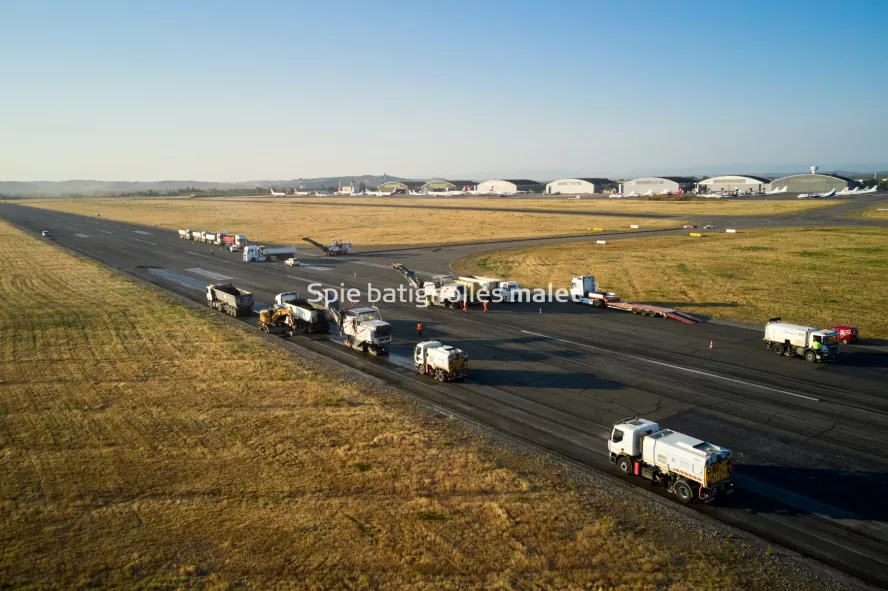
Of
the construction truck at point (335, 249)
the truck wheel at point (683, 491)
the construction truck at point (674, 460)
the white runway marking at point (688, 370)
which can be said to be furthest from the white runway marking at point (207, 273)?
the truck wheel at point (683, 491)

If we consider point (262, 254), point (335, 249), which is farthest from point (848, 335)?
point (262, 254)

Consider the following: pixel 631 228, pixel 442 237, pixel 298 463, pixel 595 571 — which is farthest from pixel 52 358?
pixel 631 228

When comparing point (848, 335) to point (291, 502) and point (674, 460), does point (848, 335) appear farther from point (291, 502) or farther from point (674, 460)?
point (291, 502)

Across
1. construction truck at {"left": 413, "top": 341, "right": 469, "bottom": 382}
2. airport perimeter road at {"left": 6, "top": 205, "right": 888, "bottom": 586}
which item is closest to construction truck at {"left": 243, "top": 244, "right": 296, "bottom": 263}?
airport perimeter road at {"left": 6, "top": 205, "right": 888, "bottom": 586}

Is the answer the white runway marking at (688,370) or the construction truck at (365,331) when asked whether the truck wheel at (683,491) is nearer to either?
the white runway marking at (688,370)

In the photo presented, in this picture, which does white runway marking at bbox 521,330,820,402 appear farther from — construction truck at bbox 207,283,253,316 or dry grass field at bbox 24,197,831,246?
dry grass field at bbox 24,197,831,246
